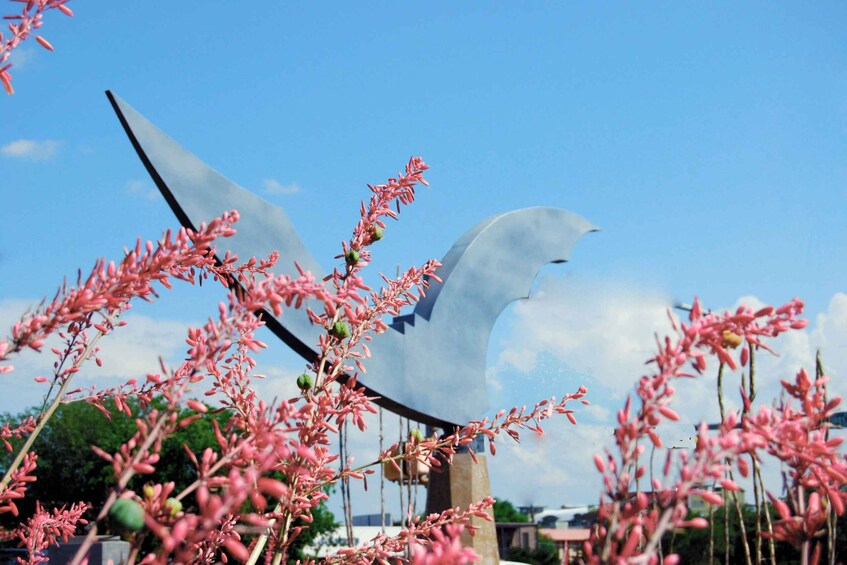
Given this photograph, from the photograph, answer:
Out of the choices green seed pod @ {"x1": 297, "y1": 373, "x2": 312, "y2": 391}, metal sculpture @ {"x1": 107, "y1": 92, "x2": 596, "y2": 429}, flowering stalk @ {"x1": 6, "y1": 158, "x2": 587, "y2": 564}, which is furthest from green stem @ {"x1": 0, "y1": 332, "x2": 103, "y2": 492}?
metal sculpture @ {"x1": 107, "y1": 92, "x2": 596, "y2": 429}

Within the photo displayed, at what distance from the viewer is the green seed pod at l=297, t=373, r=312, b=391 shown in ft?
5.38

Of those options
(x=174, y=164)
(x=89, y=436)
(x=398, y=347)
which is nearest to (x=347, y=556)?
(x=174, y=164)

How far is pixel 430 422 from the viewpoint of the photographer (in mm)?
7285

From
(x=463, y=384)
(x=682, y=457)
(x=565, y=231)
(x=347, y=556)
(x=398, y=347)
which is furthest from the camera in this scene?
(x=565, y=231)

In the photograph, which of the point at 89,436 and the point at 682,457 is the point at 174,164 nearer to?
the point at 682,457

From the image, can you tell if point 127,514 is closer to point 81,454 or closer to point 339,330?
point 339,330

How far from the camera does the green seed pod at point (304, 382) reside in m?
1.64

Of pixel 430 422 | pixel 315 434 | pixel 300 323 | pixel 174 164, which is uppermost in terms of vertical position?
pixel 174 164

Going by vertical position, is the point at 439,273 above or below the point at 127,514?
above

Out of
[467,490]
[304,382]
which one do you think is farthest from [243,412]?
[467,490]

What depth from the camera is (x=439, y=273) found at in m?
7.67

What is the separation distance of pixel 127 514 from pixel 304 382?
770 millimetres

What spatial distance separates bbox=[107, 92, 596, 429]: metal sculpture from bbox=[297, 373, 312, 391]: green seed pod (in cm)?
385

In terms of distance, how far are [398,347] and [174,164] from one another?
2394mm
